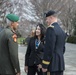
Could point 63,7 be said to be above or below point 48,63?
above

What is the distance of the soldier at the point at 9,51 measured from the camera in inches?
207

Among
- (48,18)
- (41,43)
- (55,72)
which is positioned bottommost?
(55,72)

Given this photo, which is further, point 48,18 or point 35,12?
point 35,12

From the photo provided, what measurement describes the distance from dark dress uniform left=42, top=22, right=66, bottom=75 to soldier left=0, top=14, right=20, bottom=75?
1.65ft

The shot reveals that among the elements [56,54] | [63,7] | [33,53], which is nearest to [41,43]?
[33,53]

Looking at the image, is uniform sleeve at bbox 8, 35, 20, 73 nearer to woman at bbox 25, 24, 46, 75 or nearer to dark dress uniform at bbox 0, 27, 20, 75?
dark dress uniform at bbox 0, 27, 20, 75

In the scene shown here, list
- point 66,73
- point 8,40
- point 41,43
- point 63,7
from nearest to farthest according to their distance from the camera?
point 8,40, point 41,43, point 66,73, point 63,7

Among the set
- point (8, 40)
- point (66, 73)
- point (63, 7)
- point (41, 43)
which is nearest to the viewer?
point (8, 40)

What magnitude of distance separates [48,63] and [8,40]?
787 mm

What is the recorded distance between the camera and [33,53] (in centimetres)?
657

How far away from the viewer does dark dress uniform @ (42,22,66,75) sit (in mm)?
5348

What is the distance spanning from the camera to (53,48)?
17.6 ft

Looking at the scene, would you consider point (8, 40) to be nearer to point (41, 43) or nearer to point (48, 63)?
point (48, 63)

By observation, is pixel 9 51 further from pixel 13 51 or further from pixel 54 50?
pixel 54 50
